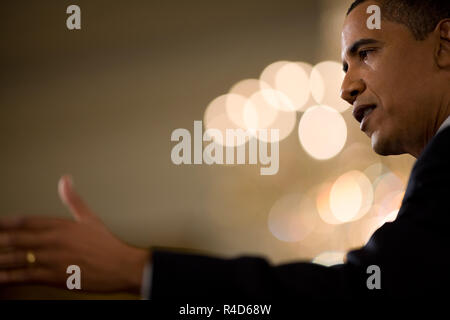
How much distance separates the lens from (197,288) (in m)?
0.65

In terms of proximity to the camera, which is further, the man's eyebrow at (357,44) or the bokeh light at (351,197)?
the bokeh light at (351,197)

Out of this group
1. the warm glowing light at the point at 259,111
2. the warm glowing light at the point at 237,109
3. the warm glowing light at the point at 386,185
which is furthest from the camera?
the warm glowing light at the point at 237,109

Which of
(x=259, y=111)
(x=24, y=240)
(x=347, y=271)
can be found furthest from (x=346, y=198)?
(x=24, y=240)

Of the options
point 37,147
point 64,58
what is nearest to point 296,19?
point 64,58

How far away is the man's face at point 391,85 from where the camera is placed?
1.08 meters

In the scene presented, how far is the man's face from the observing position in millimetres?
1082

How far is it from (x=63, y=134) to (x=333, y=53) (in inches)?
170

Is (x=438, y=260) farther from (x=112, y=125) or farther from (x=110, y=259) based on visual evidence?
(x=112, y=125)

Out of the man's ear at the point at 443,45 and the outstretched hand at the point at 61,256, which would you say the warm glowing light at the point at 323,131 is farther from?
the outstretched hand at the point at 61,256

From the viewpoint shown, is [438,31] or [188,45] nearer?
[438,31]

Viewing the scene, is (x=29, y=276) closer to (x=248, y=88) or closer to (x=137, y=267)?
(x=137, y=267)

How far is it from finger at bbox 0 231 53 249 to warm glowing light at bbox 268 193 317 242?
13.9ft

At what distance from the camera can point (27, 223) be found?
24.7 inches

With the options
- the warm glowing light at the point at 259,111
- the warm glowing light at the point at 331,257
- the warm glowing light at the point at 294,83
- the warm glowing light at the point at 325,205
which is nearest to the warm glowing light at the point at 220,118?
the warm glowing light at the point at 259,111
